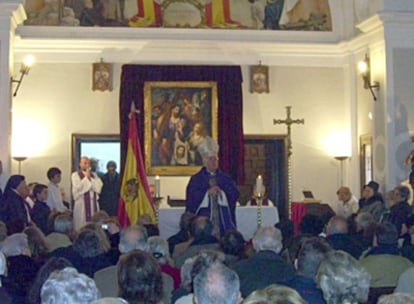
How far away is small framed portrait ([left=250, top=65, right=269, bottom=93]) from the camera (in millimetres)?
18812

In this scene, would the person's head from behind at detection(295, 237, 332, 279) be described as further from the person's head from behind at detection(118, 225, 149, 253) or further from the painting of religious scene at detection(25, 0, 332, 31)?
the painting of religious scene at detection(25, 0, 332, 31)

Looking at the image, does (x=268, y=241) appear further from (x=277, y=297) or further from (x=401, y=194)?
(x=401, y=194)

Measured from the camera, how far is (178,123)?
18.6 meters

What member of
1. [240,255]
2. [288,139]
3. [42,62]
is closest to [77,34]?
[42,62]

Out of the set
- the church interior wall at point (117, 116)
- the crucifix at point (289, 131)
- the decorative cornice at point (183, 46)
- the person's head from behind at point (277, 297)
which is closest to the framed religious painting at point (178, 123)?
the church interior wall at point (117, 116)

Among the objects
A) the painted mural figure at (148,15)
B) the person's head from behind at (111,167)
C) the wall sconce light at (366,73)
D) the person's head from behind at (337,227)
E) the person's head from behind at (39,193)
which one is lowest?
the person's head from behind at (337,227)

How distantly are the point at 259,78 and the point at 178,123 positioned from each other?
78.4 inches

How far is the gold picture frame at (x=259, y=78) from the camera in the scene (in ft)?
61.7

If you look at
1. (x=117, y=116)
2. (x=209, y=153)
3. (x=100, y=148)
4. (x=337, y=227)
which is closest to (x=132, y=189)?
(x=209, y=153)

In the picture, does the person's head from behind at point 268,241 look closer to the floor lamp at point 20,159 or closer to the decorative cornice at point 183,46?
the decorative cornice at point 183,46

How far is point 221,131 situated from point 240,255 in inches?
395

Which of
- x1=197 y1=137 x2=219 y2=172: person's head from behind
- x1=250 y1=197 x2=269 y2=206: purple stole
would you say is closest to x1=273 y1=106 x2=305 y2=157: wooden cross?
x1=250 y1=197 x2=269 y2=206: purple stole

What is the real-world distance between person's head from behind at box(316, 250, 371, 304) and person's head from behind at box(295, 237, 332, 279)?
84cm

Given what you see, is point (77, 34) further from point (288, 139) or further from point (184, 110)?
point (288, 139)
